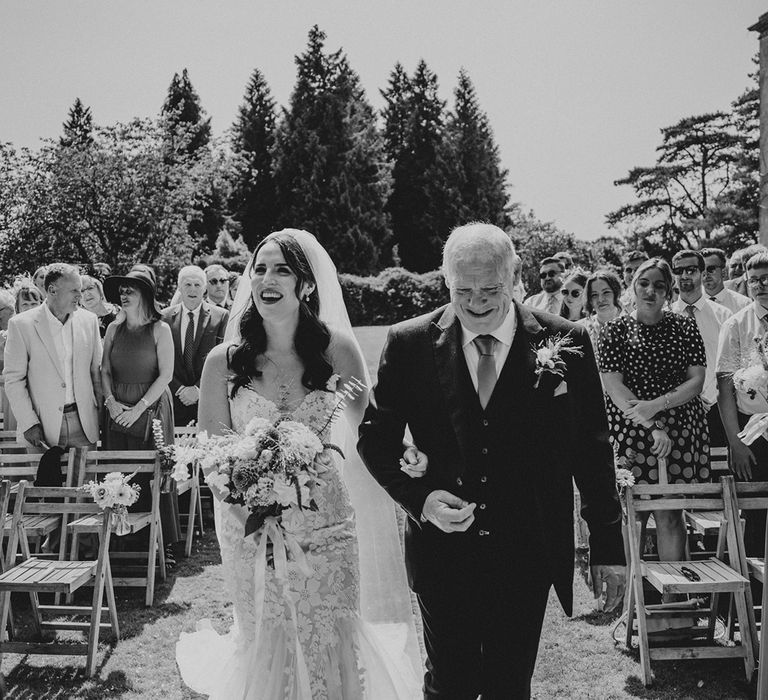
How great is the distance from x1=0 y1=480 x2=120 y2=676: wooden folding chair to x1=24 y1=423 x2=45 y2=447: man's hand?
142 centimetres

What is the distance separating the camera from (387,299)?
2920 cm

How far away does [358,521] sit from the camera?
164 inches

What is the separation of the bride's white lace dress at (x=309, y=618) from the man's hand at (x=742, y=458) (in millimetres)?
3105

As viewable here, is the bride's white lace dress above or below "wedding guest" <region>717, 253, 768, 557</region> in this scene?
below

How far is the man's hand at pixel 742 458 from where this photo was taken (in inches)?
212

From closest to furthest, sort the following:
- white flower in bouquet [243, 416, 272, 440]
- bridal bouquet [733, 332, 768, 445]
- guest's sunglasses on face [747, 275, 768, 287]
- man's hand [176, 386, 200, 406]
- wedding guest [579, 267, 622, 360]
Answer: white flower in bouquet [243, 416, 272, 440] → bridal bouquet [733, 332, 768, 445] → guest's sunglasses on face [747, 275, 768, 287] → wedding guest [579, 267, 622, 360] → man's hand [176, 386, 200, 406]

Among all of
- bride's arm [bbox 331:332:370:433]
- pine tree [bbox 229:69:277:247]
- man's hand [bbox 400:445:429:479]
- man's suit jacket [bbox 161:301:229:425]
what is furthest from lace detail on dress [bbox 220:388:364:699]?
pine tree [bbox 229:69:277:247]

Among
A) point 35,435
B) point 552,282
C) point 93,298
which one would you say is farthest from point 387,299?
point 35,435

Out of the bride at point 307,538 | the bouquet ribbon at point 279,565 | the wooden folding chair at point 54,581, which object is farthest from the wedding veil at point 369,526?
the wooden folding chair at point 54,581

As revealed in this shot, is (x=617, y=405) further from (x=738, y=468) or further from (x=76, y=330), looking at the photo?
(x=76, y=330)

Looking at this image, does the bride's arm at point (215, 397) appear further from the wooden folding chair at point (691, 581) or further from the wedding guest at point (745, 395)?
the wedding guest at point (745, 395)

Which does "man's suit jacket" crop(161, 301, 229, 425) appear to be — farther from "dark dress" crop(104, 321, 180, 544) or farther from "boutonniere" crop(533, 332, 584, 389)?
"boutonniere" crop(533, 332, 584, 389)

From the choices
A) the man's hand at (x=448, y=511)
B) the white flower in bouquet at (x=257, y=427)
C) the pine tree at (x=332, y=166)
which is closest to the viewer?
the man's hand at (x=448, y=511)

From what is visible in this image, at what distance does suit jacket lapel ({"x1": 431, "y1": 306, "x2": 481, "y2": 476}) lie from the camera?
290 centimetres
